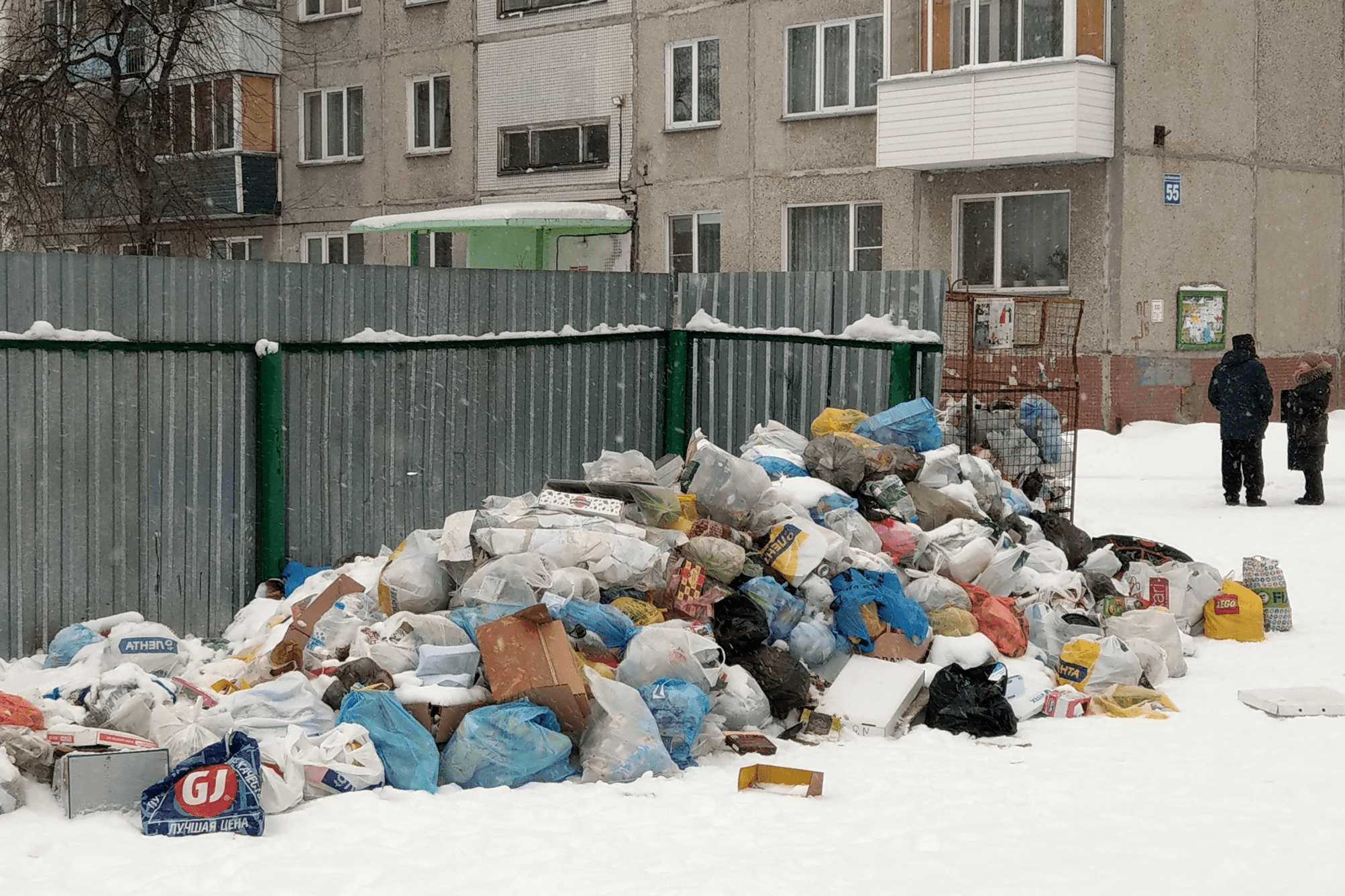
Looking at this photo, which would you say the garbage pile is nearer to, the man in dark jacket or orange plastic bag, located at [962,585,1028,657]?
orange plastic bag, located at [962,585,1028,657]

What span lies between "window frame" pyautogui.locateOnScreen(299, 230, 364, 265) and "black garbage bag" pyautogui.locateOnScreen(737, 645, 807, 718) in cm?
2132

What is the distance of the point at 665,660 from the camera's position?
21.4 feet

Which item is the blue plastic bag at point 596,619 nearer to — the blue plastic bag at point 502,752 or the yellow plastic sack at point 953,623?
the blue plastic bag at point 502,752

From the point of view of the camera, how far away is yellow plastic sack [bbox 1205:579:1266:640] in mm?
8898

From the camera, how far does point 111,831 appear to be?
16.6ft

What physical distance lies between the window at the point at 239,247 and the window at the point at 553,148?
655cm

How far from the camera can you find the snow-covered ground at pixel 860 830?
184 inches

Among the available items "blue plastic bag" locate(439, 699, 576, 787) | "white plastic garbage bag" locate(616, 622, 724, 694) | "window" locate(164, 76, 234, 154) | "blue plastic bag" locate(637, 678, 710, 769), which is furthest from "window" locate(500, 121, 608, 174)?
"blue plastic bag" locate(439, 699, 576, 787)

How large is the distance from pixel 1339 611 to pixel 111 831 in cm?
761

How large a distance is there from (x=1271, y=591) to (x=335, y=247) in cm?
2196

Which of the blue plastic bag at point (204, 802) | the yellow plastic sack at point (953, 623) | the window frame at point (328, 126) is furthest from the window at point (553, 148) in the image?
the blue plastic bag at point (204, 802)

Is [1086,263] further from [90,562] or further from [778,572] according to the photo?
[90,562]

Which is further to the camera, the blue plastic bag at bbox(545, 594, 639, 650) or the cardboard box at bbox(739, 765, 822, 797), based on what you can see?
the blue plastic bag at bbox(545, 594, 639, 650)

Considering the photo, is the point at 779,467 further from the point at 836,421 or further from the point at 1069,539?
the point at 1069,539
